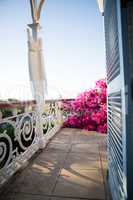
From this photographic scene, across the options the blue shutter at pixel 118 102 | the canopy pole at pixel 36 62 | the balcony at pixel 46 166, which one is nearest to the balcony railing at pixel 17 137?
the balcony at pixel 46 166

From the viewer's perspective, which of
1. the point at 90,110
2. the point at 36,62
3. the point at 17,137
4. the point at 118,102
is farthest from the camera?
the point at 90,110

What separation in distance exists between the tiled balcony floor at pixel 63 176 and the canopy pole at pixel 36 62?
67 cm

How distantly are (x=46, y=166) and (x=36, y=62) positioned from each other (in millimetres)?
1795

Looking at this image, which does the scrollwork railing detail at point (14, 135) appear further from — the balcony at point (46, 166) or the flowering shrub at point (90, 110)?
the flowering shrub at point (90, 110)

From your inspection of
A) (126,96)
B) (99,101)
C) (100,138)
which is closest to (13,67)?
(99,101)

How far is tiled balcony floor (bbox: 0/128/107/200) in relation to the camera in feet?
6.01

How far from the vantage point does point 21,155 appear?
8.39 feet

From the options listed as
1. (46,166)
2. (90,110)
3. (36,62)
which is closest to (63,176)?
(46,166)

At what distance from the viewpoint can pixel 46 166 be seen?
101 inches

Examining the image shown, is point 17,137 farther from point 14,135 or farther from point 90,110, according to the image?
point 90,110

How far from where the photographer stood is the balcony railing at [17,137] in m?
2.10

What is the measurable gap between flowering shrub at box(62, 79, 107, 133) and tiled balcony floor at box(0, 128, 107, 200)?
1.54m

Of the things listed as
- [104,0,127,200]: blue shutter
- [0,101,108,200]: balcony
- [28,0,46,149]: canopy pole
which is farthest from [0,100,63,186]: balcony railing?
[104,0,127,200]: blue shutter

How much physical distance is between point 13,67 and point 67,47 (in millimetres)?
3218
